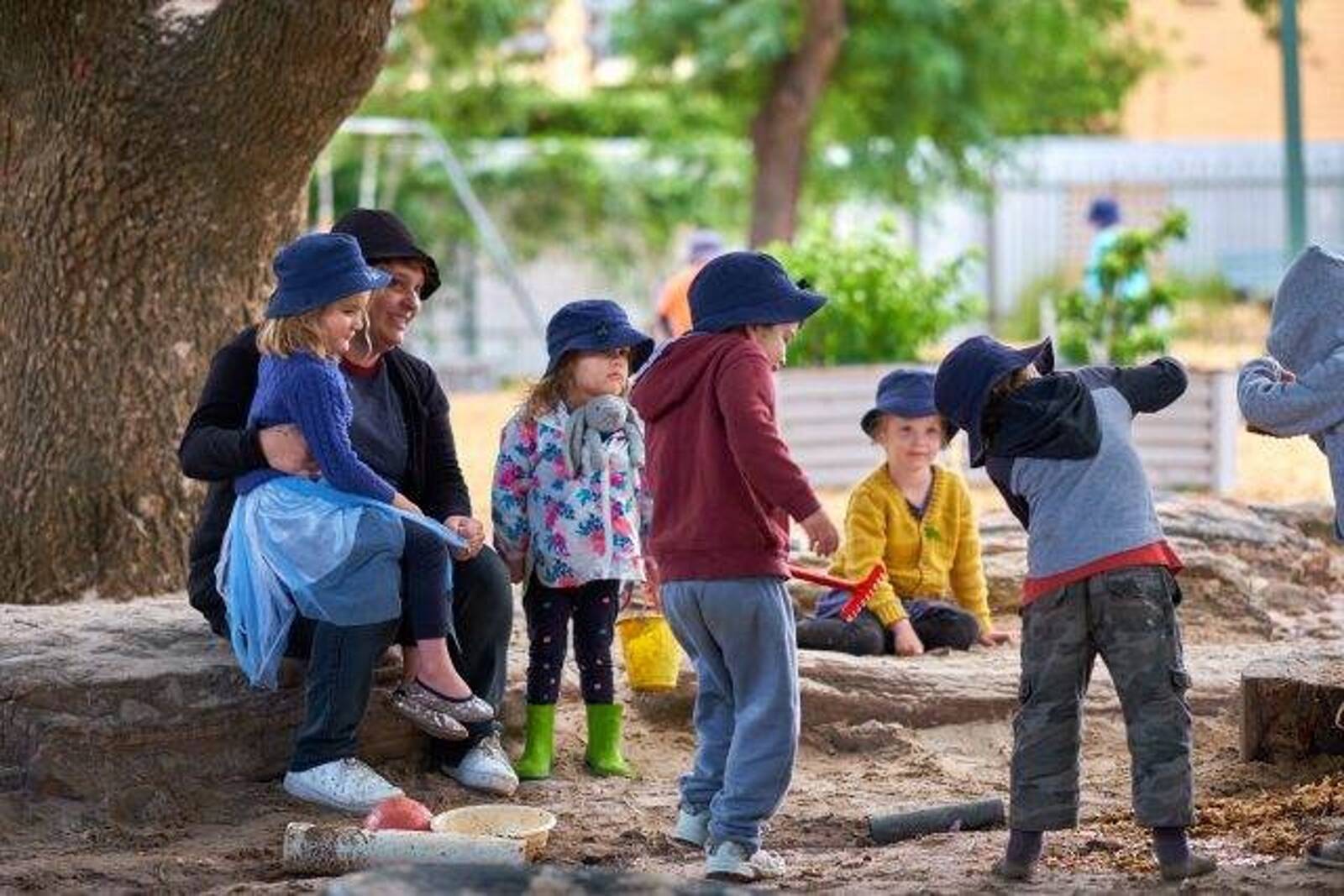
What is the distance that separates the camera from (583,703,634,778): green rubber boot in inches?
314

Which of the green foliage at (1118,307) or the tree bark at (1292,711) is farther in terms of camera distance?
the green foliage at (1118,307)

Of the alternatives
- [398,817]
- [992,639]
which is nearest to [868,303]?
[992,639]

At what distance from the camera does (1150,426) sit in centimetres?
1513

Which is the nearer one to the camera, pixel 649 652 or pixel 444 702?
pixel 444 702

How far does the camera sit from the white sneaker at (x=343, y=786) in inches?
287

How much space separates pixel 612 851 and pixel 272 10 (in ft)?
12.1

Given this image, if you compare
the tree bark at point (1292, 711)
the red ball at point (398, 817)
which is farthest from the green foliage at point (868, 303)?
the red ball at point (398, 817)

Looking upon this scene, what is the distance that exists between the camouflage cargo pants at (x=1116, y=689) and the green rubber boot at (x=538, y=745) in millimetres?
1827

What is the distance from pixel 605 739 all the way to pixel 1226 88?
36253 millimetres

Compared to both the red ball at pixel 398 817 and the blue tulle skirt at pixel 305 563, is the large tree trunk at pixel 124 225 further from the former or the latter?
the red ball at pixel 398 817

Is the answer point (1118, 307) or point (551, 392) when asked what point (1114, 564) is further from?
point (1118, 307)

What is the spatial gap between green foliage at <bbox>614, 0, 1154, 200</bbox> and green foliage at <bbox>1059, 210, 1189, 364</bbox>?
7.97 m

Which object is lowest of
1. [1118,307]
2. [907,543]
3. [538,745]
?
[538,745]

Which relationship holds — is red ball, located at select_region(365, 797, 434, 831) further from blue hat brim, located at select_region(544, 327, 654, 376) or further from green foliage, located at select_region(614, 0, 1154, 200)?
green foliage, located at select_region(614, 0, 1154, 200)
